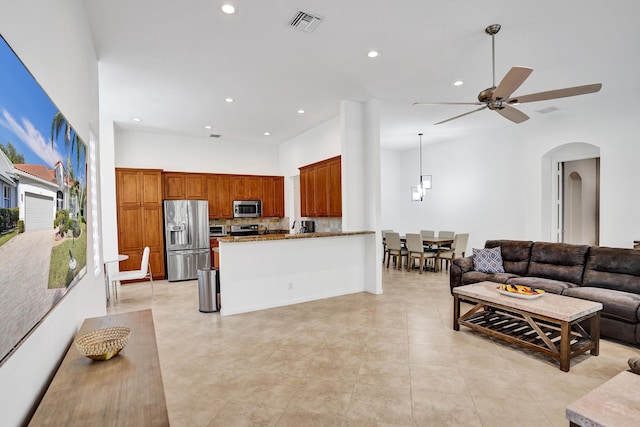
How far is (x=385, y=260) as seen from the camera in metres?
8.55

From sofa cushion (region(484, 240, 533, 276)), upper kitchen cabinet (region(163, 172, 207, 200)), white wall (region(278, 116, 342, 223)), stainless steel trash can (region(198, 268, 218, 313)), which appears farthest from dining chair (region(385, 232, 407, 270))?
upper kitchen cabinet (region(163, 172, 207, 200))

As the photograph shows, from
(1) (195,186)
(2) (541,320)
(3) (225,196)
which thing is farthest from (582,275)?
(1) (195,186)

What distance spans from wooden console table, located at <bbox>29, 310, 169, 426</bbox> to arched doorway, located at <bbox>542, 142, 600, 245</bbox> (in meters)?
7.33

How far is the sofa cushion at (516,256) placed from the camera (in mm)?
4652

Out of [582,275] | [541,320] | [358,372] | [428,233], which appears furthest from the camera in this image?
[428,233]

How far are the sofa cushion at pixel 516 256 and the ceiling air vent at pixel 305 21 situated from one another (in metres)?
4.20

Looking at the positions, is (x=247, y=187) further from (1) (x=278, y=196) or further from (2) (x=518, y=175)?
(2) (x=518, y=175)

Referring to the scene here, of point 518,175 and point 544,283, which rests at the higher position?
point 518,175

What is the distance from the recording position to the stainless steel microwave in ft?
25.4

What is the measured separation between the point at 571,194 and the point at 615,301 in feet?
16.2

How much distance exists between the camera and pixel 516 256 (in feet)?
15.7

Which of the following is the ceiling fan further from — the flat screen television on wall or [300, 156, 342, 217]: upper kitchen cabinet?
the flat screen television on wall

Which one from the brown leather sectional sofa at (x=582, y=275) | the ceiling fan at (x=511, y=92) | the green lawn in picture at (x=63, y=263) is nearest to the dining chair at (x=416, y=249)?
the brown leather sectional sofa at (x=582, y=275)

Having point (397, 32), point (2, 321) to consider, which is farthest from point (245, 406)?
point (397, 32)
